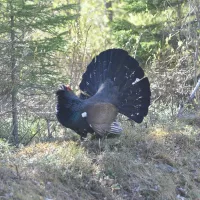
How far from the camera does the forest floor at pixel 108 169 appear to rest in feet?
18.0

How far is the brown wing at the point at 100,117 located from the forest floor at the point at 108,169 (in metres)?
0.24

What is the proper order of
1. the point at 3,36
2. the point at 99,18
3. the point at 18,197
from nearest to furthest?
the point at 18,197
the point at 3,36
the point at 99,18

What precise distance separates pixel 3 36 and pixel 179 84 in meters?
5.18

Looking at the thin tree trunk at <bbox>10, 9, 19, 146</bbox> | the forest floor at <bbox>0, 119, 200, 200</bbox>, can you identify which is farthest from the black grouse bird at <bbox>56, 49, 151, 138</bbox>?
the thin tree trunk at <bbox>10, 9, 19, 146</bbox>

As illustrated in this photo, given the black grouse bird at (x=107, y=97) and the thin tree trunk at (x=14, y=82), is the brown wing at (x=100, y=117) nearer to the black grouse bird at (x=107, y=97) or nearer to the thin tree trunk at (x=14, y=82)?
the black grouse bird at (x=107, y=97)

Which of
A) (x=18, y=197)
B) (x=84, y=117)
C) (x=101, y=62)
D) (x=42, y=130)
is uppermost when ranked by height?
(x=101, y=62)

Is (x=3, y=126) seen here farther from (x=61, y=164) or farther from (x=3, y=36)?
(x=61, y=164)

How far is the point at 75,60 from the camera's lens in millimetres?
10719

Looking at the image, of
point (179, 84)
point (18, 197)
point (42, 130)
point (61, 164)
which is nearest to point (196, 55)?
point (179, 84)

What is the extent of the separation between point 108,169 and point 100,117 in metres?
1.08

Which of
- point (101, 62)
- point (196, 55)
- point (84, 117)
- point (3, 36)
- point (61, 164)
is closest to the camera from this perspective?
point (61, 164)

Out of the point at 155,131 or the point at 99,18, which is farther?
the point at 99,18

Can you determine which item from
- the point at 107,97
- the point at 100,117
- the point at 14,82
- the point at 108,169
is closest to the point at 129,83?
the point at 107,97

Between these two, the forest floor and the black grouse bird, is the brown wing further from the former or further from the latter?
the forest floor
